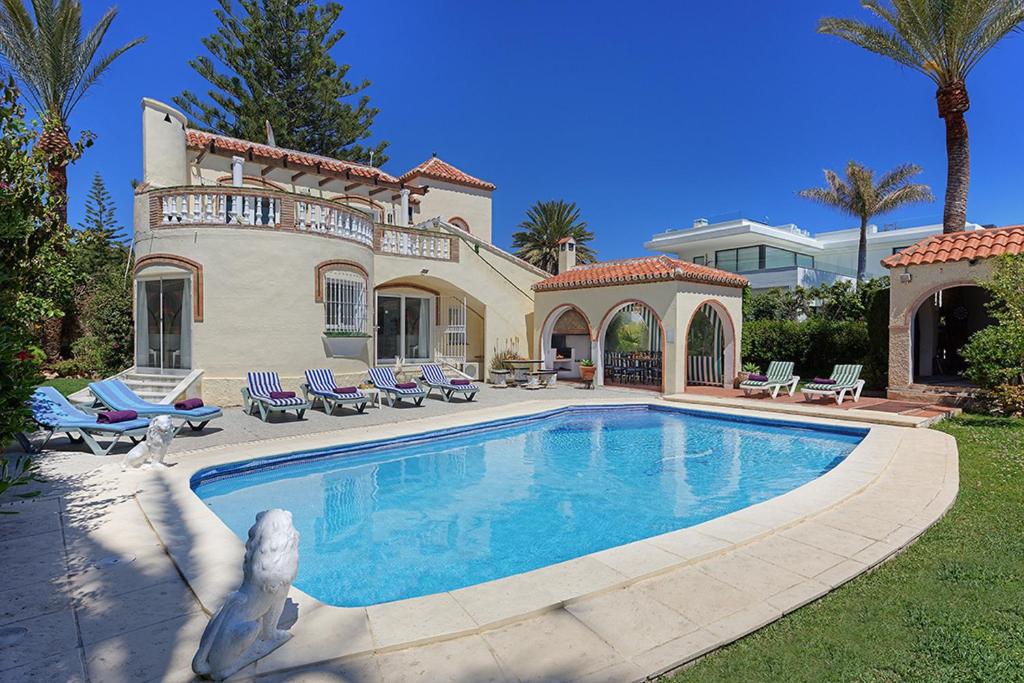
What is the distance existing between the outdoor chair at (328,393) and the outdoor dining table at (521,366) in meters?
7.16

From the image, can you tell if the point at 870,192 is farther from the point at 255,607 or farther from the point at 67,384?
the point at 67,384

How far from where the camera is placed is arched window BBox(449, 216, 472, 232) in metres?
25.6

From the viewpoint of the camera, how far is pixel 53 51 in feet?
59.0

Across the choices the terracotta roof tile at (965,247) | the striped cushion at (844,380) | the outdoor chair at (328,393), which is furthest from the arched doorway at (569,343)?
the terracotta roof tile at (965,247)

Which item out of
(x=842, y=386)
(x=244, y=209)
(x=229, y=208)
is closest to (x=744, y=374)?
(x=842, y=386)

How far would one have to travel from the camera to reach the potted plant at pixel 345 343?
14.9 metres

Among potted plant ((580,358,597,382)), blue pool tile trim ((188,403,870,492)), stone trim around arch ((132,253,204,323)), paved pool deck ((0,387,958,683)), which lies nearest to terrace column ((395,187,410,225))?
stone trim around arch ((132,253,204,323))

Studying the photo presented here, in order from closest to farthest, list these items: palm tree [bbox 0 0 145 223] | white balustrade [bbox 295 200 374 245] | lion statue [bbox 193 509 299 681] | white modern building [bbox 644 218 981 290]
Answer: lion statue [bbox 193 509 299 681] → white balustrade [bbox 295 200 374 245] → palm tree [bbox 0 0 145 223] → white modern building [bbox 644 218 981 290]

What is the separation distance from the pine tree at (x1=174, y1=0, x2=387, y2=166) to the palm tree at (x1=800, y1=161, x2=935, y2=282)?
29.7m

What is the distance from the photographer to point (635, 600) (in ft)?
13.2

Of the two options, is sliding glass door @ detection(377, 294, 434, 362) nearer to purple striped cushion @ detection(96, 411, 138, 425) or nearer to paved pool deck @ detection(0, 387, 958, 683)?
purple striped cushion @ detection(96, 411, 138, 425)

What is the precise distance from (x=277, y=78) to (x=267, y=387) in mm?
24904

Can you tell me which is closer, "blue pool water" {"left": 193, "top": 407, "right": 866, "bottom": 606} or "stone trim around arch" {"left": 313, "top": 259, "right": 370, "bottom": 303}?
"blue pool water" {"left": 193, "top": 407, "right": 866, "bottom": 606}

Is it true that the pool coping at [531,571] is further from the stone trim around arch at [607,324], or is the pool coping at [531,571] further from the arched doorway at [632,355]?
the arched doorway at [632,355]
